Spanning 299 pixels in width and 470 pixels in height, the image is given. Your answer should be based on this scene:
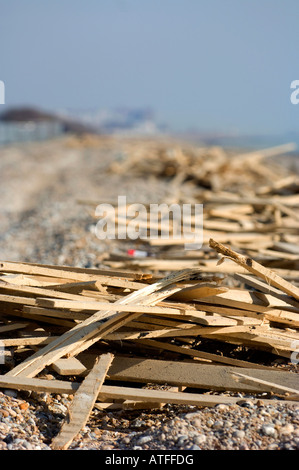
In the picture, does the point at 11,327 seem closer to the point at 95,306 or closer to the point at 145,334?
the point at 95,306

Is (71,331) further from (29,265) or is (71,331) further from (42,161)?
(42,161)

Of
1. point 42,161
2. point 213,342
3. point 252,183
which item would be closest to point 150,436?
point 213,342

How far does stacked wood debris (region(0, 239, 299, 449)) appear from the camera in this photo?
3.42 metres

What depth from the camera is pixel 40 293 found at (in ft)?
12.6

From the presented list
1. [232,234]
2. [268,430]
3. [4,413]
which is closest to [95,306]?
[4,413]

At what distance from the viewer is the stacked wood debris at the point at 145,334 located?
11.2 feet

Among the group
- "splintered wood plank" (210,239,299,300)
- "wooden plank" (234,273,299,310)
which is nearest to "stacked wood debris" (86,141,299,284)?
"wooden plank" (234,273,299,310)

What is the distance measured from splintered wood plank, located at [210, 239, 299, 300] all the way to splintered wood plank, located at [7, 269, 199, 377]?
470mm

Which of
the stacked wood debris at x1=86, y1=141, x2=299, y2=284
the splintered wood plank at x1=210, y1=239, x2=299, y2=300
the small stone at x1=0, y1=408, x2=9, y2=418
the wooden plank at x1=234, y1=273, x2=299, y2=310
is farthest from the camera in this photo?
the stacked wood debris at x1=86, y1=141, x2=299, y2=284

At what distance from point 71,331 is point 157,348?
0.79 metres

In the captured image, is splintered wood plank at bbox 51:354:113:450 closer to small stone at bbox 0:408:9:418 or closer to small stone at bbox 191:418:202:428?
small stone at bbox 0:408:9:418

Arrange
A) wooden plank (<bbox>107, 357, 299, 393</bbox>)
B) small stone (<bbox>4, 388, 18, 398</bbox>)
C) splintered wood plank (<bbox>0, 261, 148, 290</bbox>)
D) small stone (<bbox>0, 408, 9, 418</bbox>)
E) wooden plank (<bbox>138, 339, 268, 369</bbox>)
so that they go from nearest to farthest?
small stone (<bbox>0, 408, 9, 418</bbox>), small stone (<bbox>4, 388, 18, 398</bbox>), wooden plank (<bbox>107, 357, 299, 393</bbox>), wooden plank (<bbox>138, 339, 268, 369</bbox>), splintered wood plank (<bbox>0, 261, 148, 290</bbox>)

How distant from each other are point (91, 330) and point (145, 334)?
45 centimetres

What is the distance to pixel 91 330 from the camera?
11.8 ft
